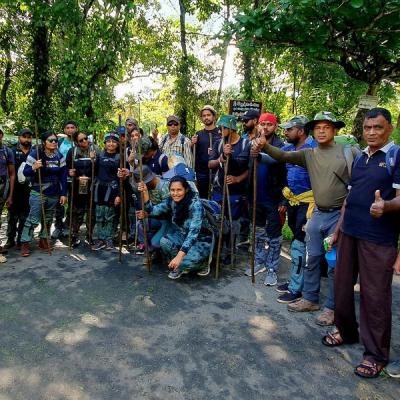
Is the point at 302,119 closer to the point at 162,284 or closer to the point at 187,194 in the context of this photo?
the point at 187,194

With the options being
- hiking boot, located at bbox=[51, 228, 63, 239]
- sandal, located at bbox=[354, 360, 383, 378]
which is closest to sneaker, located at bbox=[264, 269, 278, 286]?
sandal, located at bbox=[354, 360, 383, 378]

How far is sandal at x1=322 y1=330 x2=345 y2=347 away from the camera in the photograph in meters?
3.43

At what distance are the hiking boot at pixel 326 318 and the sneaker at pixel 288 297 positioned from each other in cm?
46

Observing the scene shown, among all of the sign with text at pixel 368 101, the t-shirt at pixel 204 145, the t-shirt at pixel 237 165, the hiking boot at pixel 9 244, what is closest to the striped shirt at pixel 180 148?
the t-shirt at pixel 204 145

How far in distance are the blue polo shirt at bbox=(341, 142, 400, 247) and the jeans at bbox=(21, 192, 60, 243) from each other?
4667 mm

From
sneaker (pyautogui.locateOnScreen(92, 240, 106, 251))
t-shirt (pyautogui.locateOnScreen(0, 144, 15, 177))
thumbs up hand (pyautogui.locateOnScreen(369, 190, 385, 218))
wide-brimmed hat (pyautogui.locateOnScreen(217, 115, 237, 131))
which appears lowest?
sneaker (pyautogui.locateOnScreen(92, 240, 106, 251))

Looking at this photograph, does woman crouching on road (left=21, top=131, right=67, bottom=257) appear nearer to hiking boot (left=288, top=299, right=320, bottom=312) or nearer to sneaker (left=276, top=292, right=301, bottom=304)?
sneaker (left=276, top=292, right=301, bottom=304)

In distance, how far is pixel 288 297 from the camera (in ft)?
14.4

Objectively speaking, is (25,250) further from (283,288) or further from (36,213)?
(283,288)

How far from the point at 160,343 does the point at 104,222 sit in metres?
3.18

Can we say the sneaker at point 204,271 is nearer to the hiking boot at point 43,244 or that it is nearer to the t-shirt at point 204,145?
the t-shirt at point 204,145

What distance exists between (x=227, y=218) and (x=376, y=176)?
2757mm

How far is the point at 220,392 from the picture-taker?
9.05ft

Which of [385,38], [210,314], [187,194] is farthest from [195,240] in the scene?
[385,38]
